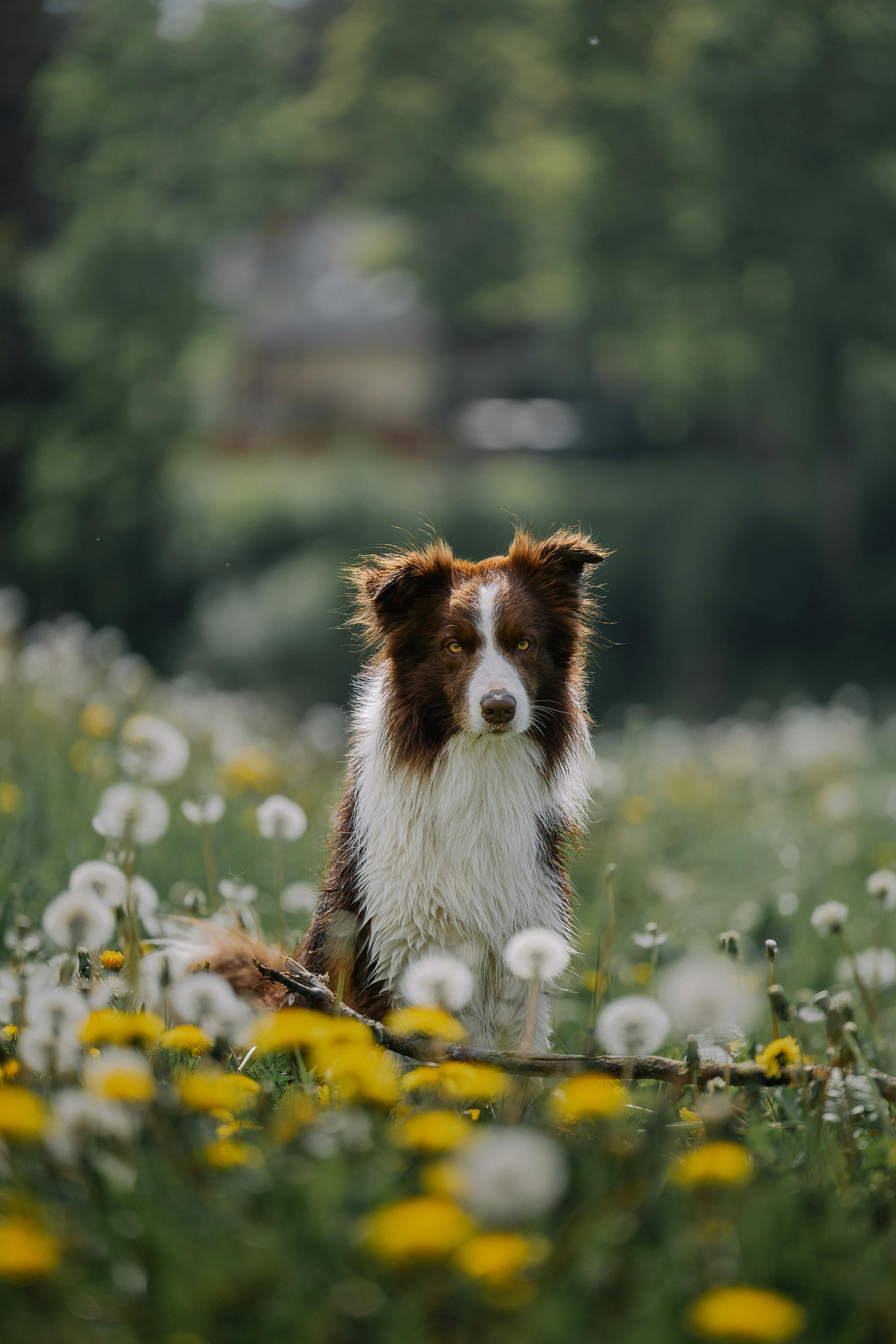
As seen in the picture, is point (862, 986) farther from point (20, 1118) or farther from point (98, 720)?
point (98, 720)

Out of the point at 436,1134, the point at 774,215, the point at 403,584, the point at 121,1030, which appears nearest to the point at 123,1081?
the point at 121,1030

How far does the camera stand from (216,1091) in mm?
1872

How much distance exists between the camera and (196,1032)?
2.44 m

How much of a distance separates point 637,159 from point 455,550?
27.8ft

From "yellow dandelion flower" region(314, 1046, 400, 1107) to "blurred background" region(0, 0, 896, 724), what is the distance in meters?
16.2

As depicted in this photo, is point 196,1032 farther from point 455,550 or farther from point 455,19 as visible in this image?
point 455,19

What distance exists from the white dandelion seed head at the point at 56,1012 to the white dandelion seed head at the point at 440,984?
615 mm

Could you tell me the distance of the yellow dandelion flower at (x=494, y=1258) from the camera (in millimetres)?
1460

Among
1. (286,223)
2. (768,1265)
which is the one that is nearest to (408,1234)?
(768,1265)

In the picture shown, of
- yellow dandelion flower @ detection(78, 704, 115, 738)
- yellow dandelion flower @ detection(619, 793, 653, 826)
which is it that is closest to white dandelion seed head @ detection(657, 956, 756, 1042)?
yellow dandelion flower @ detection(619, 793, 653, 826)

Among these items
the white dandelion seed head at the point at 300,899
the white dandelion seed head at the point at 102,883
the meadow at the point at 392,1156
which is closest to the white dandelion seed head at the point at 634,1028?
the meadow at the point at 392,1156

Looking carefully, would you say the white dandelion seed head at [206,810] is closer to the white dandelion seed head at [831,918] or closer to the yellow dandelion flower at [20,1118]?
the white dandelion seed head at [831,918]

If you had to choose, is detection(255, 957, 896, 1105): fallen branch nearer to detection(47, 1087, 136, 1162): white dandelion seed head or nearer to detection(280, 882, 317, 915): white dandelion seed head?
detection(47, 1087, 136, 1162): white dandelion seed head

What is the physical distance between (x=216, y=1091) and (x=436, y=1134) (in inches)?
13.3
